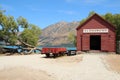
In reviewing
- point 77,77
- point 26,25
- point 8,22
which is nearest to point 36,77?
point 77,77

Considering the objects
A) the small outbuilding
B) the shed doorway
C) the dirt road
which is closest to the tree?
the shed doorway

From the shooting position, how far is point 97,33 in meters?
40.1

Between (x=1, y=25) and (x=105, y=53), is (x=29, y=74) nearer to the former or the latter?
(x=105, y=53)

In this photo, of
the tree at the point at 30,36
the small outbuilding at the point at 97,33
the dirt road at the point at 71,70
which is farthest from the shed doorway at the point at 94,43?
the dirt road at the point at 71,70

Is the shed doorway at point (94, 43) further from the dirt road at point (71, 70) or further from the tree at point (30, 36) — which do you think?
the dirt road at point (71, 70)

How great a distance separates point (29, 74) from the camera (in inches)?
722

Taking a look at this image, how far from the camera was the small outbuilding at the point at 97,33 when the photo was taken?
39.5m

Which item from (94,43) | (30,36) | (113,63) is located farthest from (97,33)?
(30,36)

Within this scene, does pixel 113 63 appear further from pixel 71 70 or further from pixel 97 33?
pixel 97 33

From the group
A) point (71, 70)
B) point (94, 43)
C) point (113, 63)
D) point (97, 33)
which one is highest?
point (97, 33)

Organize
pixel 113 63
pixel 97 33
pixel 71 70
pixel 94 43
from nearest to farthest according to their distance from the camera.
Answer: pixel 71 70, pixel 113 63, pixel 97 33, pixel 94 43

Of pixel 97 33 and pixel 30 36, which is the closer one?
pixel 97 33

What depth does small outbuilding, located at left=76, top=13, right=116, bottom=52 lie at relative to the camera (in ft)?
130

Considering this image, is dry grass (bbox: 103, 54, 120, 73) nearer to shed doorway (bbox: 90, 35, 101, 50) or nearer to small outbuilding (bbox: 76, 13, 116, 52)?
small outbuilding (bbox: 76, 13, 116, 52)
